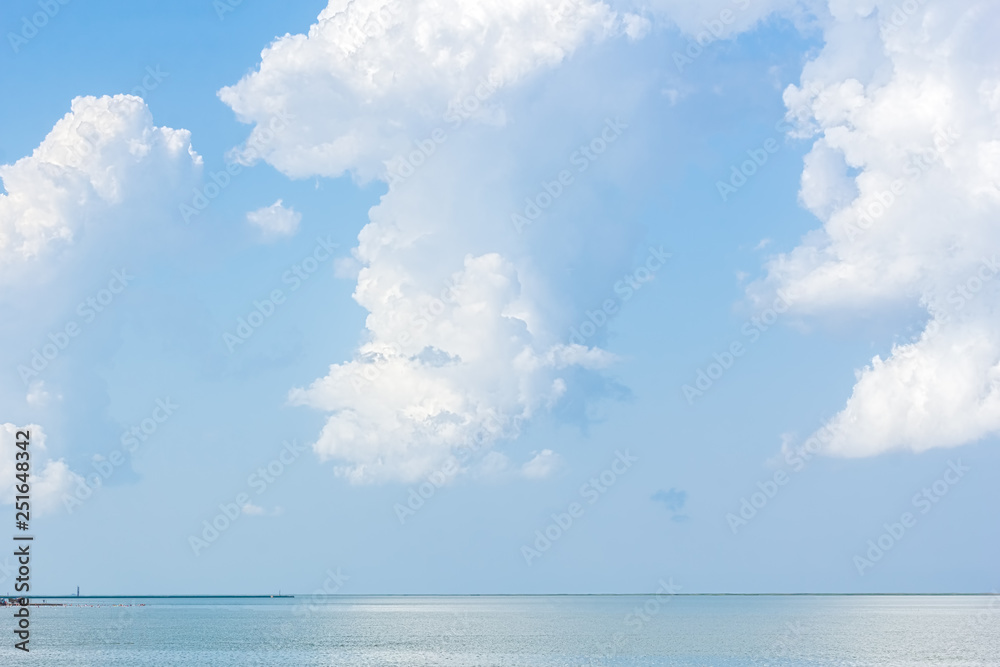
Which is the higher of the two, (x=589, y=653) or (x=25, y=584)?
(x=589, y=653)

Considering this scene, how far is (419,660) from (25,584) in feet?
139

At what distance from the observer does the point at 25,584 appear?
2778 inches

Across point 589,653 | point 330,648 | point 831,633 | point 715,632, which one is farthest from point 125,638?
point 831,633

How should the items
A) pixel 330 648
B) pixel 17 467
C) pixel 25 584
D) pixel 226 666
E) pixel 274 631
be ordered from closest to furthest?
pixel 17 467 < pixel 25 584 < pixel 226 666 < pixel 330 648 < pixel 274 631

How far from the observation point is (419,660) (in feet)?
331

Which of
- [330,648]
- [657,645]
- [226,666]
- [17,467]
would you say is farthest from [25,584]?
[657,645]

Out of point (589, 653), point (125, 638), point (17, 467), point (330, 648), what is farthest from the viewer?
point (125, 638)

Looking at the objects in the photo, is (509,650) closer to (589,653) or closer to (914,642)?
(589,653)

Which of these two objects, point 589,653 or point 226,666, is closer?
point 226,666

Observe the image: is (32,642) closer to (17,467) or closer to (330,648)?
(330,648)

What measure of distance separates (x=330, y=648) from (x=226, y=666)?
25.5 metres

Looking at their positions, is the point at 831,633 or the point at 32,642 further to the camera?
the point at 831,633

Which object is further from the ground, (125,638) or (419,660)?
(125,638)

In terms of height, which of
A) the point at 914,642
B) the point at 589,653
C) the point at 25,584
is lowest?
the point at 25,584
